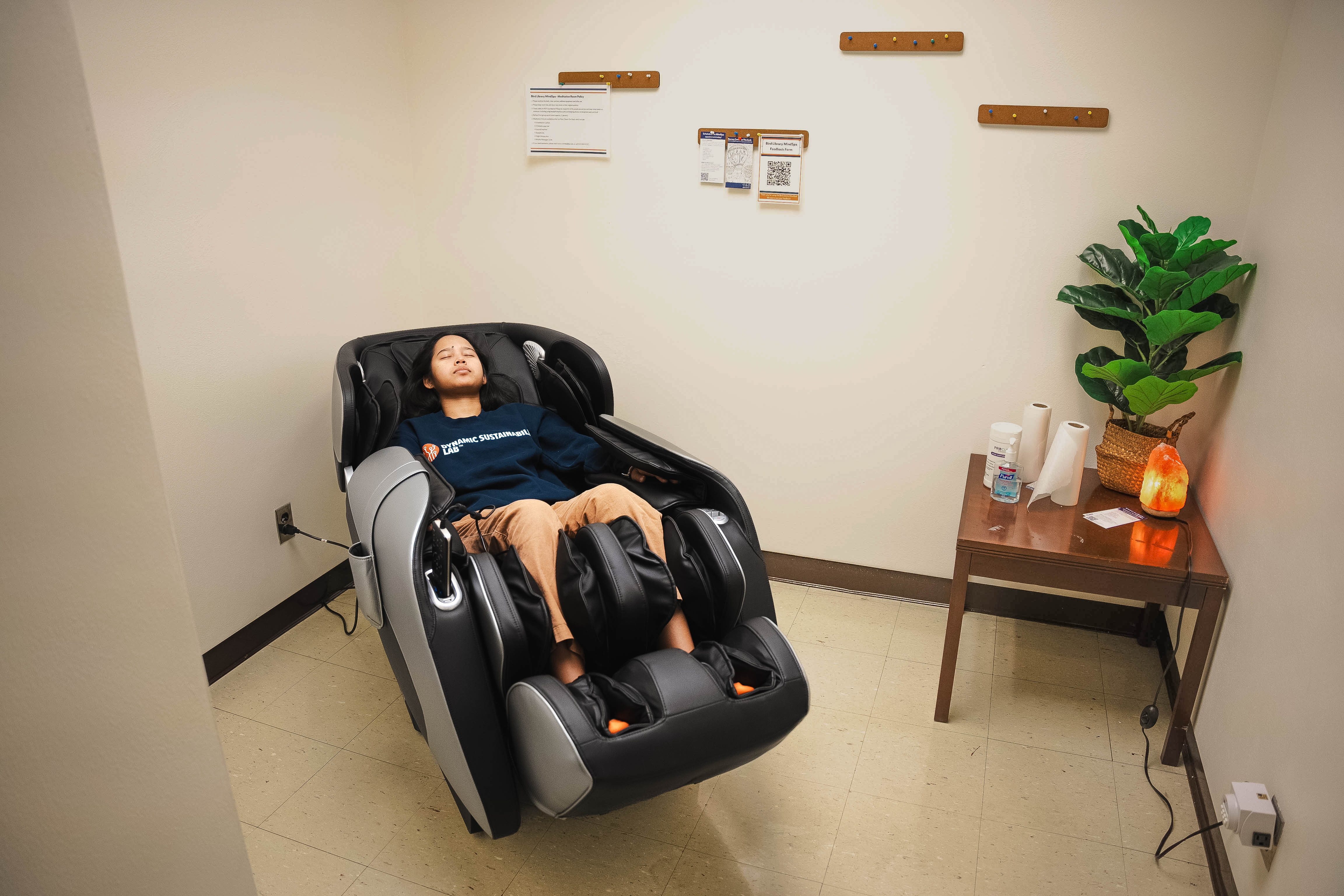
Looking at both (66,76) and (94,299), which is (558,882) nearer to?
(94,299)

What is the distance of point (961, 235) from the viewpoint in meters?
2.49

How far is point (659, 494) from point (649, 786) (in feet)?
2.62

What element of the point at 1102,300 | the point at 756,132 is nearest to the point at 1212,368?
the point at 1102,300

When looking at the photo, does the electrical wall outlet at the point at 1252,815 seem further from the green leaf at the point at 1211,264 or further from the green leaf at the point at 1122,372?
the green leaf at the point at 1211,264

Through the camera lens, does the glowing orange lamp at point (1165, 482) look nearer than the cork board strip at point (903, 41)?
Yes

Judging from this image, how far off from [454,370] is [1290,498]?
6.72 feet

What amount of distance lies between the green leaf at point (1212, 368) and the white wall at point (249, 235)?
2495mm

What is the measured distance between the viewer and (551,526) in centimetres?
189

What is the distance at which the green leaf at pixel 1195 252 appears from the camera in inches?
81.5

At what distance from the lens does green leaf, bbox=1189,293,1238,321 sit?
2145mm

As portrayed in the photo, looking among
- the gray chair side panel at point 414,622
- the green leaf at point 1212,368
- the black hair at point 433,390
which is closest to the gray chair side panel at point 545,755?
the gray chair side panel at point 414,622

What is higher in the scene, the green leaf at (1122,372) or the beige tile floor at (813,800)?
the green leaf at (1122,372)

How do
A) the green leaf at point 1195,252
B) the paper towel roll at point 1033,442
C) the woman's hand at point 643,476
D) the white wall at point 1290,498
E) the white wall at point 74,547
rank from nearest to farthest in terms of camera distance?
1. the white wall at point 74,547
2. the white wall at point 1290,498
3. the green leaf at point 1195,252
4. the woman's hand at point 643,476
5. the paper towel roll at point 1033,442

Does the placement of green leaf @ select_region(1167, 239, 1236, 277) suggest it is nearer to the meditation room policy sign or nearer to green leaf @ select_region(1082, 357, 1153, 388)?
green leaf @ select_region(1082, 357, 1153, 388)
